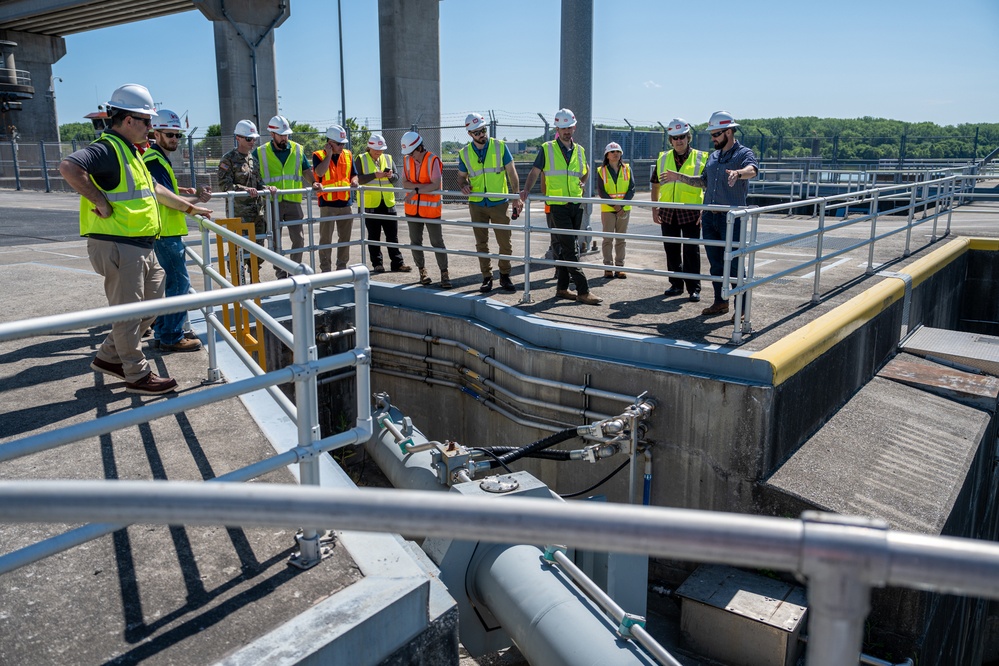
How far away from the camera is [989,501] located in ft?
27.9

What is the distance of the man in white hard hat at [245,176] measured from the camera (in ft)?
29.1

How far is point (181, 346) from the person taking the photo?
668 cm

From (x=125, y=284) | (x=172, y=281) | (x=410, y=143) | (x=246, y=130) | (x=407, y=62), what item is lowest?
(x=172, y=281)

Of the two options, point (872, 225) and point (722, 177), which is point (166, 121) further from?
point (872, 225)

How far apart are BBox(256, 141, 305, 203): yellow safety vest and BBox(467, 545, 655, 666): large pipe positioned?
226 inches

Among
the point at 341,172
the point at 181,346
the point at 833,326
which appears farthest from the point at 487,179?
the point at 833,326

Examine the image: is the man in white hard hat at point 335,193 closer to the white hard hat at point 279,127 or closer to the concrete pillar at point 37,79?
the white hard hat at point 279,127

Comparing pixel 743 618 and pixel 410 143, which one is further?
pixel 410 143

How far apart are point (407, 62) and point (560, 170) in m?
17.8

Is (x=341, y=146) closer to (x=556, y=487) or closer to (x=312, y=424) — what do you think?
(x=556, y=487)

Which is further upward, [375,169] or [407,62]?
[407,62]

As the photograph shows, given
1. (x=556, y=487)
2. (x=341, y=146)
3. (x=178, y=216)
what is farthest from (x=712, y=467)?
(x=341, y=146)

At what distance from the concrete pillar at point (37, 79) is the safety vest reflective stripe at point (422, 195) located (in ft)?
126

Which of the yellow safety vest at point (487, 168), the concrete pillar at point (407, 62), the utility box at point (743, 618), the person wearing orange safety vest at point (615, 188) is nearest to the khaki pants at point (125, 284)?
the utility box at point (743, 618)
